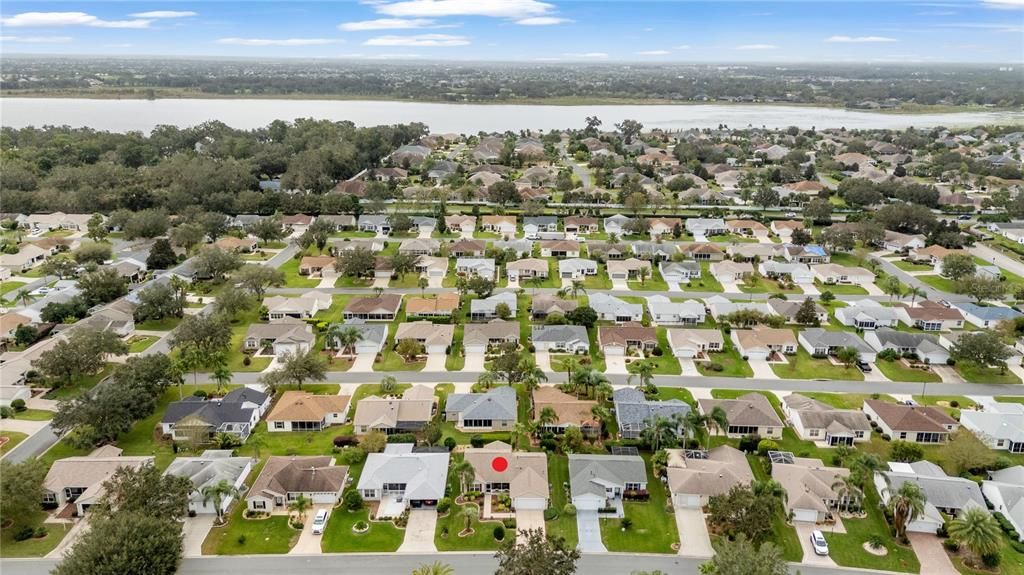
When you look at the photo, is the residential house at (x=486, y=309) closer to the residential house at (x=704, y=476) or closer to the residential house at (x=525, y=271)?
the residential house at (x=525, y=271)

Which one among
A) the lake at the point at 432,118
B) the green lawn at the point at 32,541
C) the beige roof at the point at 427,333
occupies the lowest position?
the green lawn at the point at 32,541

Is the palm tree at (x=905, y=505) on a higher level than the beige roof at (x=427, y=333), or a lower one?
lower

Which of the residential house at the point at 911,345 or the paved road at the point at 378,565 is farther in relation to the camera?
the residential house at the point at 911,345

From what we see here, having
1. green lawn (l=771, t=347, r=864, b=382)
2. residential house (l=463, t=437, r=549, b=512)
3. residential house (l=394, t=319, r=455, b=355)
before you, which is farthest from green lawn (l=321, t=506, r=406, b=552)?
green lawn (l=771, t=347, r=864, b=382)

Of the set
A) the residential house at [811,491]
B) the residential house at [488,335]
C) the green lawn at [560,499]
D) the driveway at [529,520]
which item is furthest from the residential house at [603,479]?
the residential house at [488,335]

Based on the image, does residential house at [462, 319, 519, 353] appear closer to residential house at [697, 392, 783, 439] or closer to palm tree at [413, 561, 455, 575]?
residential house at [697, 392, 783, 439]

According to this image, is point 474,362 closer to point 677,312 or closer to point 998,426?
point 677,312

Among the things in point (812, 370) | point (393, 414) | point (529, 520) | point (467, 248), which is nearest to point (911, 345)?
point (812, 370)
